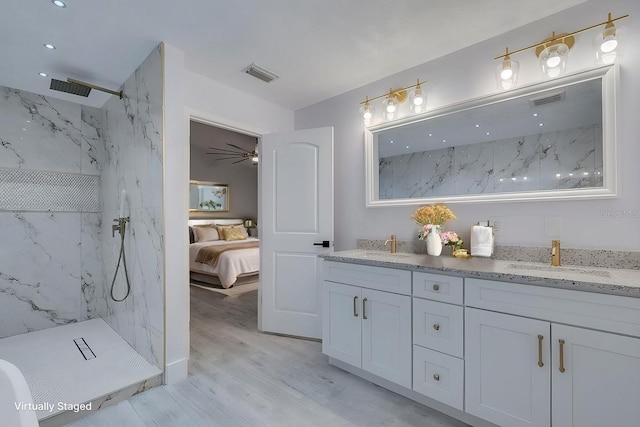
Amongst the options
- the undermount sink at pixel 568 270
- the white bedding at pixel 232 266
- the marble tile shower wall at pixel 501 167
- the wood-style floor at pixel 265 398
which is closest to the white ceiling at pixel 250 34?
the marble tile shower wall at pixel 501 167

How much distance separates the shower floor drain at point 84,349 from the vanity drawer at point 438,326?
260 centimetres

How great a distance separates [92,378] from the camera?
2102mm

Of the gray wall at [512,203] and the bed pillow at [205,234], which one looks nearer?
the gray wall at [512,203]

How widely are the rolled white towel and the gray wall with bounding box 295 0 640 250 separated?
0.32 feet

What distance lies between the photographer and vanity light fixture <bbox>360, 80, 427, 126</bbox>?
2.43 metres

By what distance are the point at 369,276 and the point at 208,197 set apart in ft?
19.5

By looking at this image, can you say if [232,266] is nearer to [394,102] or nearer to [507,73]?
[394,102]

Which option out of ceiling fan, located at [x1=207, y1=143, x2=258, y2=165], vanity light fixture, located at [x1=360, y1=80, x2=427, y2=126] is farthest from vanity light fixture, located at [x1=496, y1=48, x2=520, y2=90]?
ceiling fan, located at [x1=207, y1=143, x2=258, y2=165]

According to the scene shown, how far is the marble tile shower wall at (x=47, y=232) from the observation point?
2.89 metres

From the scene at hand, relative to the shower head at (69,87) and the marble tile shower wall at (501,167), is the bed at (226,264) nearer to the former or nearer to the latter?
the shower head at (69,87)

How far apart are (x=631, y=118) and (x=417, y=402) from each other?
2.09 m

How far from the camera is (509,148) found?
2.07 metres

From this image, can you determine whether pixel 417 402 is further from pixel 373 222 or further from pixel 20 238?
pixel 20 238

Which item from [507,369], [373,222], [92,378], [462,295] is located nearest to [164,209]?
[92,378]
